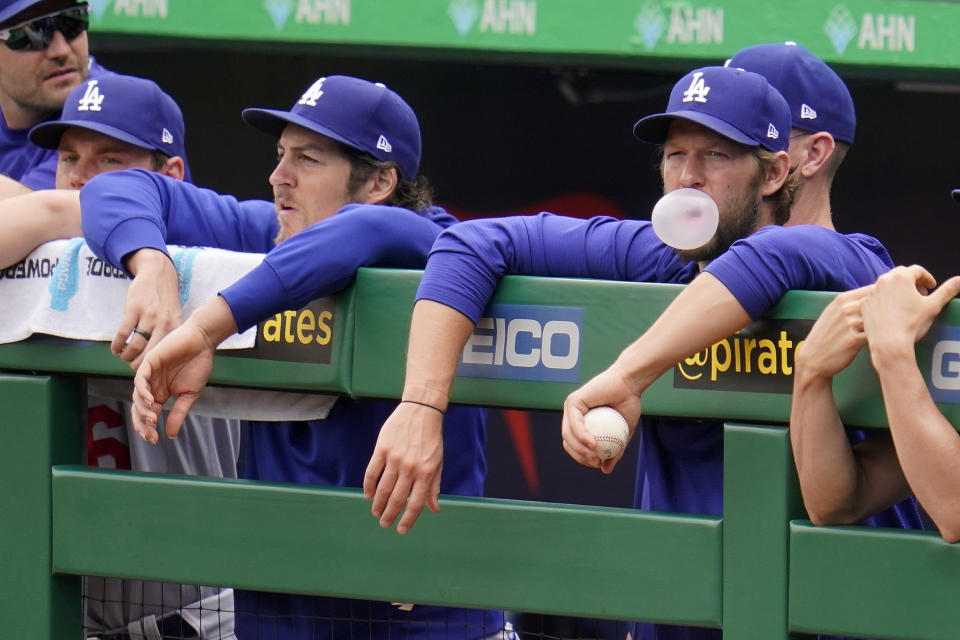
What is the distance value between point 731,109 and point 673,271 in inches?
9.1

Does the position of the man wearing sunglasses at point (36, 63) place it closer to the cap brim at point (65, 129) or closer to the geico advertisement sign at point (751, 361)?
the cap brim at point (65, 129)

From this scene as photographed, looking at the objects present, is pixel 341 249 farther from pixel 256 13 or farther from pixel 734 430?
pixel 256 13

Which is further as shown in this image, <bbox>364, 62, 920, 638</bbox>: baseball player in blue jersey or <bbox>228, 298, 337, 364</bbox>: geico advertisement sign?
<bbox>228, 298, 337, 364</bbox>: geico advertisement sign

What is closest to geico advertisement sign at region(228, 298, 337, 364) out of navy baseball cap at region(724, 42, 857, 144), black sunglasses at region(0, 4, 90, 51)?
navy baseball cap at region(724, 42, 857, 144)

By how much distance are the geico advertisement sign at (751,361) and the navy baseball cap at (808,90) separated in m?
0.82

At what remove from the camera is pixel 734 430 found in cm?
151

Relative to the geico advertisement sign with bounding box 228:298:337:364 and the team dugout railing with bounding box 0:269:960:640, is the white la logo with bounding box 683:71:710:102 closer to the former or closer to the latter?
the team dugout railing with bounding box 0:269:960:640

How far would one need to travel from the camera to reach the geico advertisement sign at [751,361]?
1499mm

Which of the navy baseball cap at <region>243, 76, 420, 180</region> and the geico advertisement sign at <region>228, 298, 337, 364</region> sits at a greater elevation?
the navy baseball cap at <region>243, 76, 420, 180</region>

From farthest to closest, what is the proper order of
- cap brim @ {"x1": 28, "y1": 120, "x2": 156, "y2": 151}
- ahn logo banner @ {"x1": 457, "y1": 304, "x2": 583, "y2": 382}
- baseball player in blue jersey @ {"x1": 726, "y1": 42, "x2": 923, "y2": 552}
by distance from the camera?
1. cap brim @ {"x1": 28, "y1": 120, "x2": 156, "y2": 151}
2. baseball player in blue jersey @ {"x1": 726, "y1": 42, "x2": 923, "y2": 552}
3. ahn logo banner @ {"x1": 457, "y1": 304, "x2": 583, "y2": 382}

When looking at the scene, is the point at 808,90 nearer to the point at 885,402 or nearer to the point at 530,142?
the point at 885,402

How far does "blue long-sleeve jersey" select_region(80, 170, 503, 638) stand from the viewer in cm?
167

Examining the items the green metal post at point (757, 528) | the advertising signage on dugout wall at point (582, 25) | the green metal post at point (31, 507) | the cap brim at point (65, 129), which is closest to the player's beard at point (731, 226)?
the green metal post at point (757, 528)

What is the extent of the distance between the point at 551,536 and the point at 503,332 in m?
0.26
